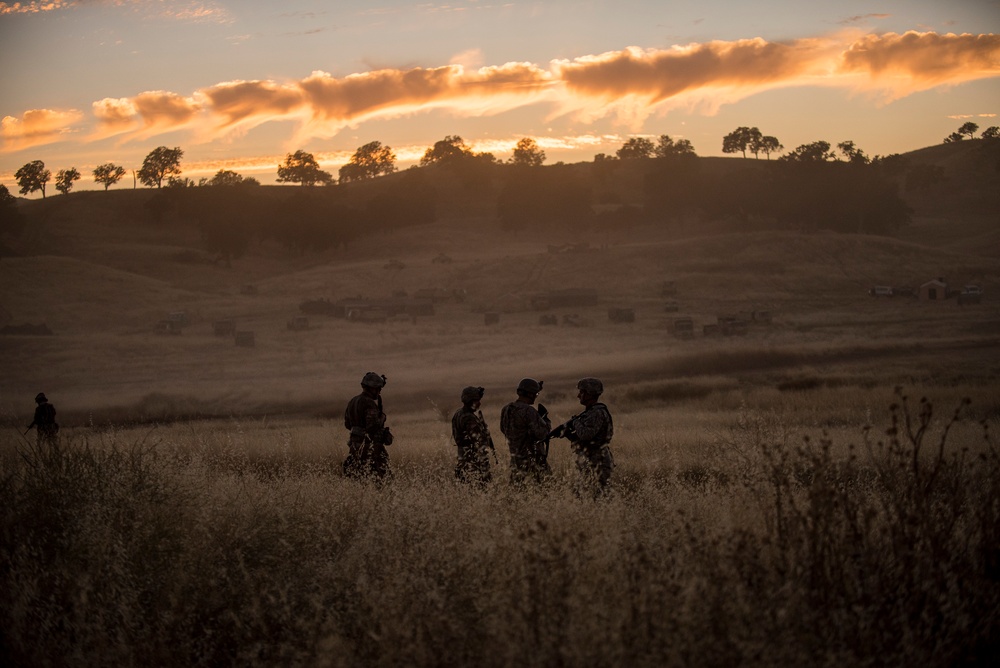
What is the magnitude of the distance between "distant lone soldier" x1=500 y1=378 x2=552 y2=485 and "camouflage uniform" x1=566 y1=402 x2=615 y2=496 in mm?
353

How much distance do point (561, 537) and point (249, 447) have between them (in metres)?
11.2

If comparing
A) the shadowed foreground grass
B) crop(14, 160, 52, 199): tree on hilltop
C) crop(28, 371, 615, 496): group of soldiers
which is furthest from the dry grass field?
crop(14, 160, 52, 199): tree on hilltop

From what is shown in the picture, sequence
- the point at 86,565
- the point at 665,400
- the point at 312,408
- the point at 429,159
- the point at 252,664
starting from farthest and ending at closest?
the point at 429,159 → the point at 312,408 → the point at 665,400 → the point at 86,565 → the point at 252,664

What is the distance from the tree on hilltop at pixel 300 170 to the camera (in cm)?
13388

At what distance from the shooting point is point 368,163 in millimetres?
144125

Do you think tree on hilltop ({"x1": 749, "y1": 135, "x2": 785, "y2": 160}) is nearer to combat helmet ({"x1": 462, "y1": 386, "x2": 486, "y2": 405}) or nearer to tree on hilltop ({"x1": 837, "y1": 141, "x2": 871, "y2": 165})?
tree on hilltop ({"x1": 837, "y1": 141, "x2": 871, "y2": 165})

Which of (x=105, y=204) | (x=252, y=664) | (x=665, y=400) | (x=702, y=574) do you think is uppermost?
(x=105, y=204)

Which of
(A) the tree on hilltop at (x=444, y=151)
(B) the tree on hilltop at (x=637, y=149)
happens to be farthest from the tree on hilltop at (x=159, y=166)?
(B) the tree on hilltop at (x=637, y=149)

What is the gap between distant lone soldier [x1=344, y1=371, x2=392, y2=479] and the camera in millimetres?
10359

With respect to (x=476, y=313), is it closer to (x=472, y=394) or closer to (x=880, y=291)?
(x=880, y=291)

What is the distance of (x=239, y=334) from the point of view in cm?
4372

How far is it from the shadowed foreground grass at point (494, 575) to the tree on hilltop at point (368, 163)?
140 m

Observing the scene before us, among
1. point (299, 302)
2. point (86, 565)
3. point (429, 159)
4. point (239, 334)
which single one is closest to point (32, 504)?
point (86, 565)

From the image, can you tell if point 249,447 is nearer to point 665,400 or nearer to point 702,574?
point 702,574
